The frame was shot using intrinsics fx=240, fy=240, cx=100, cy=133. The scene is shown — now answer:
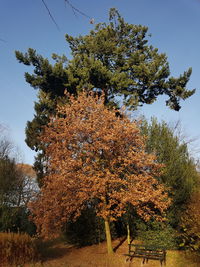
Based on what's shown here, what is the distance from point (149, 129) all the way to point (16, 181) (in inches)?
530

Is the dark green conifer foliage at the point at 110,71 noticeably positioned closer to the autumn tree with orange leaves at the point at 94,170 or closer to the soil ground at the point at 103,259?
the autumn tree with orange leaves at the point at 94,170

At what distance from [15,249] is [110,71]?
1301 centimetres

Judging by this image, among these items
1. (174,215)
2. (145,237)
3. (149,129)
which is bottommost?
(145,237)

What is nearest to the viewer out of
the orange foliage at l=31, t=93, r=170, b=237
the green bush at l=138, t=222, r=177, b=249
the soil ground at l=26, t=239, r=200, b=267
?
the soil ground at l=26, t=239, r=200, b=267

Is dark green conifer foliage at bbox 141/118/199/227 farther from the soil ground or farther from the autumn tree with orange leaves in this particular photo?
the soil ground

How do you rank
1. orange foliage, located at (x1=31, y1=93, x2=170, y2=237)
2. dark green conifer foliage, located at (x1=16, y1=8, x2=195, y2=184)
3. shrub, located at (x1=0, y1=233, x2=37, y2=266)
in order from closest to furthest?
shrub, located at (x1=0, y1=233, x2=37, y2=266) → orange foliage, located at (x1=31, y1=93, x2=170, y2=237) → dark green conifer foliage, located at (x1=16, y1=8, x2=195, y2=184)

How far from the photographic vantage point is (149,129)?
15.4 metres

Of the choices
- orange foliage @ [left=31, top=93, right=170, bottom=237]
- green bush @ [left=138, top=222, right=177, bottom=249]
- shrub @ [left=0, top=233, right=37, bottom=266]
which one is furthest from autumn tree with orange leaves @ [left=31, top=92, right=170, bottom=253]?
shrub @ [left=0, top=233, right=37, bottom=266]

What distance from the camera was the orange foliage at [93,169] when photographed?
11.2 metres

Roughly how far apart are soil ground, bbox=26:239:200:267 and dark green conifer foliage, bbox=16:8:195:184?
9.04 m

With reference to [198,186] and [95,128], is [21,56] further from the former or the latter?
[198,186]

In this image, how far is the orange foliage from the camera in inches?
443

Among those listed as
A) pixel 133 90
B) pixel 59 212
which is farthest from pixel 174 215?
pixel 133 90

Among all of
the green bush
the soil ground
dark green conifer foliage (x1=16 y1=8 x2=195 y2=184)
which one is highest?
dark green conifer foliage (x1=16 y1=8 x2=195 y2=184)
